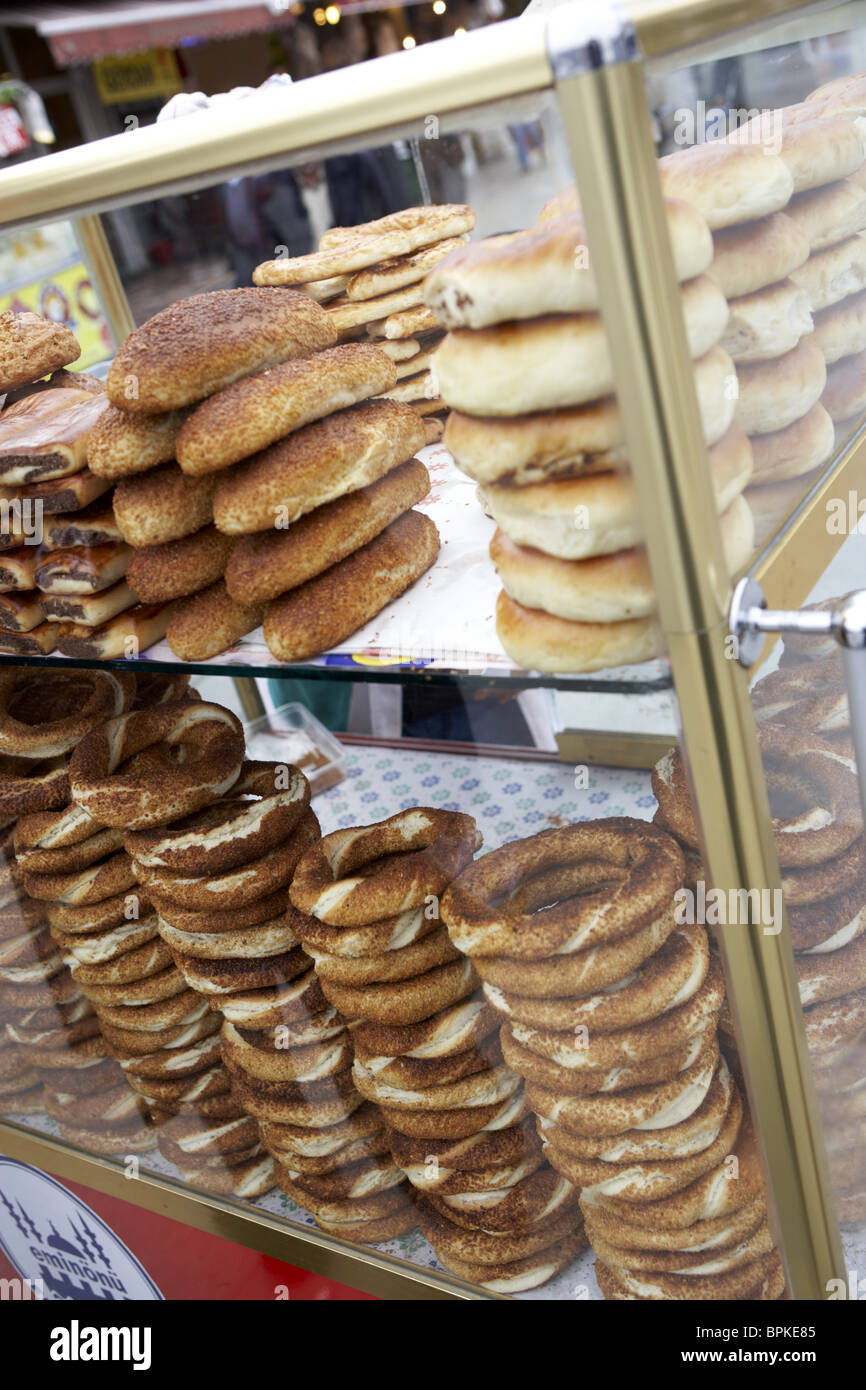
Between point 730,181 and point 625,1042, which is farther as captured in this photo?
point 625,1042

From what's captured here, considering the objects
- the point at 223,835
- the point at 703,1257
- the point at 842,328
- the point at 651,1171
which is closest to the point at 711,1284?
the point at 703,1257

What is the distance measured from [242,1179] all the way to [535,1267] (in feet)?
1.88

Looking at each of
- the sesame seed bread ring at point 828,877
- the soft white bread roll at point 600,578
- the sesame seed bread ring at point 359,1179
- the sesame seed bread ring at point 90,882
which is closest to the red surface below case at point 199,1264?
the sesame seed bread ring at point 359,1179

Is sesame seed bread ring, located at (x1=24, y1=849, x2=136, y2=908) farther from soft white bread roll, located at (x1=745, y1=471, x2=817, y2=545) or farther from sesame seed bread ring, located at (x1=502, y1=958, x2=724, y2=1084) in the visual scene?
soft white bread roll, located at (x1=745, y1=471, x2=817, y2=545)

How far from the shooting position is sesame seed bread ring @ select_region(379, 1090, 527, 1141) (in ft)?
5.12

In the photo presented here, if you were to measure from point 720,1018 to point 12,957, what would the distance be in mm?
1393

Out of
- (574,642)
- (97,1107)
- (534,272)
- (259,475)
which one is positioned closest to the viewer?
(534,272)

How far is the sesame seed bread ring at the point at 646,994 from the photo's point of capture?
132 cm

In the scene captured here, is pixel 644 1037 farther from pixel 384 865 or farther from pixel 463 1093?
pixel 384 865

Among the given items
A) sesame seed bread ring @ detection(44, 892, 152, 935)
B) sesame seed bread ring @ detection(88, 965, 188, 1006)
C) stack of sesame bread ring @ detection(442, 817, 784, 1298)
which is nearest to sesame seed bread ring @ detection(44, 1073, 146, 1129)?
sesame seed bread ring @ detection(88, 965, 188, 1006)

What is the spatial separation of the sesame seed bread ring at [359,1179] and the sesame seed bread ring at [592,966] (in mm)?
570

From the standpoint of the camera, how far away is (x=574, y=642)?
3.45 feet
